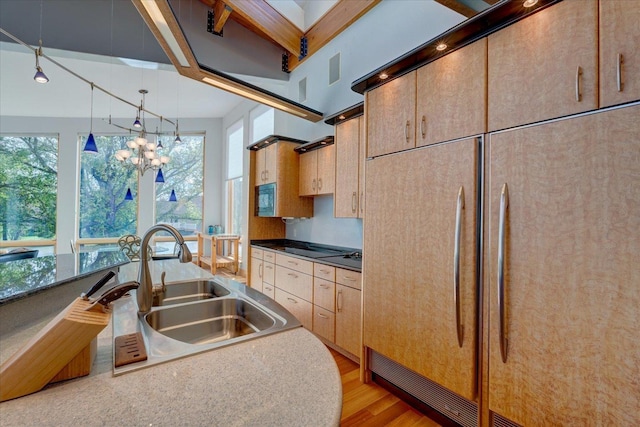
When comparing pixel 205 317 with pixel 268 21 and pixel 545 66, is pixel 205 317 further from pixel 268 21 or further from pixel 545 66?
pixel 268 21

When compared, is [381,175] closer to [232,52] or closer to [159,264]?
[159,264]

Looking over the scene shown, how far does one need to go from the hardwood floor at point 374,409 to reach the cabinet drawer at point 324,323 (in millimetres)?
→ 491

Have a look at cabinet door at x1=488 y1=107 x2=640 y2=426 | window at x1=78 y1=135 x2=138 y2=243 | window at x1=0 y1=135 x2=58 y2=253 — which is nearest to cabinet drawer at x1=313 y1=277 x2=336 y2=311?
cabinet door at x1=488 y1=107 x2=640 y2=426

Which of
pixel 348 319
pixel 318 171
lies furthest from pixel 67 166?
pixel 348 319

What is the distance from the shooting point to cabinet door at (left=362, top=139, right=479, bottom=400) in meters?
1.60

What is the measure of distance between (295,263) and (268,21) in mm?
3285

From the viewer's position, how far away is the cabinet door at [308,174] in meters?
3.69

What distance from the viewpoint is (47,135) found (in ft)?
23.2

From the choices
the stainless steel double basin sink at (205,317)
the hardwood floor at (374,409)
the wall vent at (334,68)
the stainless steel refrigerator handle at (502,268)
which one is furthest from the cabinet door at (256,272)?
the stainless steel refrigerator handle at (502,268)

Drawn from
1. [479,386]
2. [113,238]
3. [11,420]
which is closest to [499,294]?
[479,386]

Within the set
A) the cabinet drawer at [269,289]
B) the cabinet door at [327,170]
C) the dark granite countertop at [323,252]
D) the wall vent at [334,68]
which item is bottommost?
the cabinet drawer at [269,289]

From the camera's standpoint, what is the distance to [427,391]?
1.90 metres

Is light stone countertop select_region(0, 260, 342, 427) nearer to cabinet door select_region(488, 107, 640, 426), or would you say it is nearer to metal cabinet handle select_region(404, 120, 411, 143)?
cabinet door select_region(488, 107, 640, 426)

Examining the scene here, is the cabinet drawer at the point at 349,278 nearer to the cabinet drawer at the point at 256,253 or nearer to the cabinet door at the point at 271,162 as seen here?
the cabinet drawer at the point at 256,253
